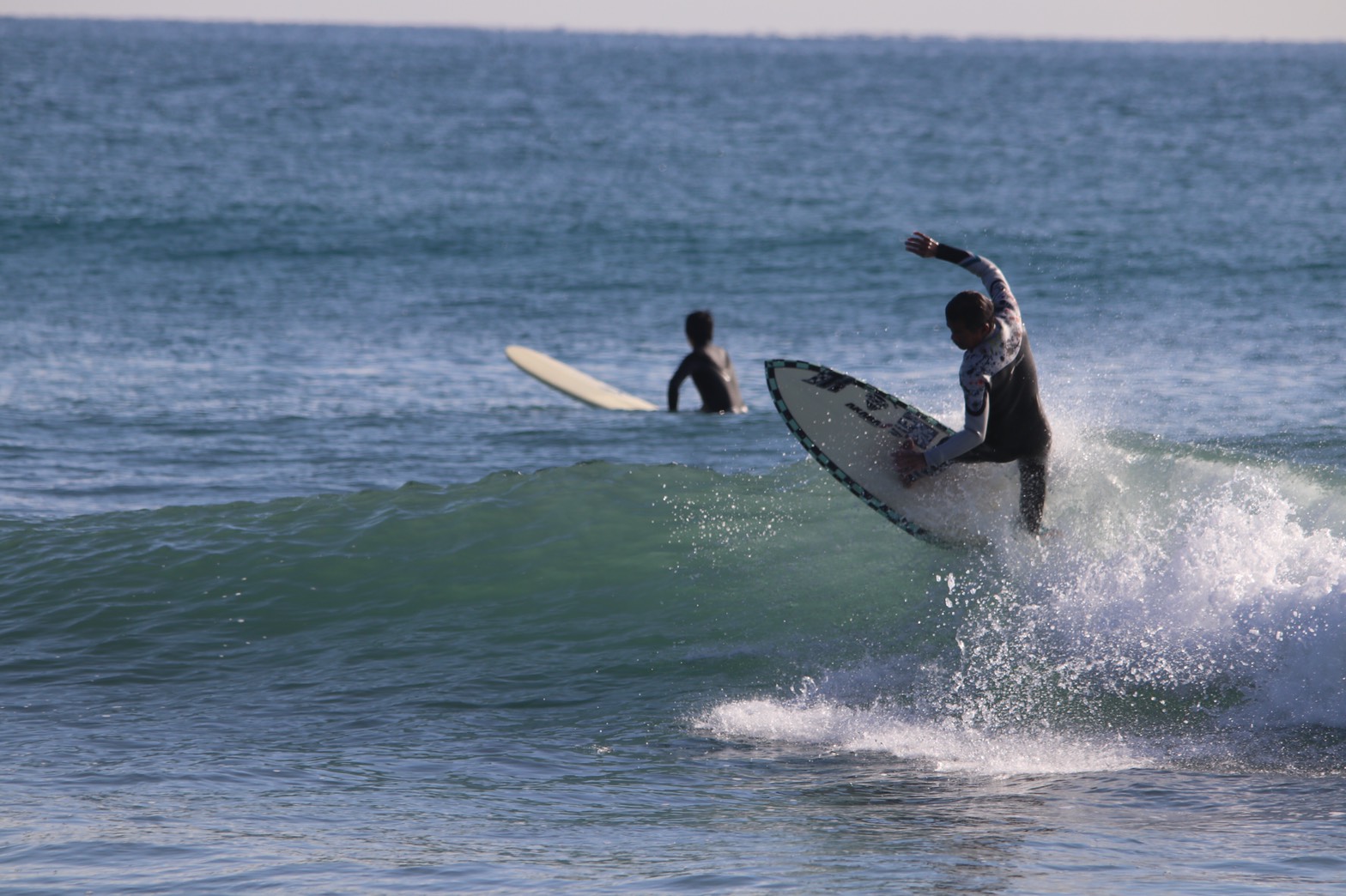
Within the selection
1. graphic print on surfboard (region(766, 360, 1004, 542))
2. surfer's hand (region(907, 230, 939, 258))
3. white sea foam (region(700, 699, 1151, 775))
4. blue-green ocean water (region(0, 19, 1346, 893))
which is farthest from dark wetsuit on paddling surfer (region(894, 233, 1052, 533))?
white sea foam (region(700, 699, 1151, 775))

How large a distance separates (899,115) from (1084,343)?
1836 inches

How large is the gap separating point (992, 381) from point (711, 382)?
7.02 metres

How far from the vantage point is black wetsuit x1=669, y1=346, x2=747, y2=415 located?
13.7 m

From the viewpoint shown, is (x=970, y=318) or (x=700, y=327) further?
(x=700, y=327)

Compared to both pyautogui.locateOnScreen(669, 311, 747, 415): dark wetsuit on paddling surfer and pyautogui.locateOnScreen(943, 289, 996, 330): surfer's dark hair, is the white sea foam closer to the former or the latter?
pyautogui.locateOnScreen(943, 289, 996, 330): surfer's dark hair

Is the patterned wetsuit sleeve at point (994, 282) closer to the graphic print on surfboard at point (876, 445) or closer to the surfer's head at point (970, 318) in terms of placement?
the surfer's head at point (970, 318)

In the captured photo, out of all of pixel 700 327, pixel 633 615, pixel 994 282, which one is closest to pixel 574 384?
pixel 700 327

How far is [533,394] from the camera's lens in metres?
15.7

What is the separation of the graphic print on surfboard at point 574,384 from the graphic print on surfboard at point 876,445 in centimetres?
638

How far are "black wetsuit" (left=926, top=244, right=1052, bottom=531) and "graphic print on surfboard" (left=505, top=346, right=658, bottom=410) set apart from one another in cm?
747

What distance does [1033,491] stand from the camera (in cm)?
731

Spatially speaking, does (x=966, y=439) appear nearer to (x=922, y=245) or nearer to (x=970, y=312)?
(x=970, y=312)

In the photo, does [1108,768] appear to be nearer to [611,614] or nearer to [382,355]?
[611,614]

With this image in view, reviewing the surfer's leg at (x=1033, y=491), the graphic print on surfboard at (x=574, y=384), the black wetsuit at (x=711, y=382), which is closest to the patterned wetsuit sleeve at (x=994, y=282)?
the surfer's leg at (x=1033, y=491)
